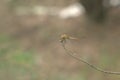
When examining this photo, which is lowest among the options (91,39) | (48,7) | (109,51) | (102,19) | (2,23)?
(109,51)

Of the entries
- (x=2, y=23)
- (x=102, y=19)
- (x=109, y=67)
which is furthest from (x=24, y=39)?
(x=109, y=67)

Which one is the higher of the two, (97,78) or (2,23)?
(2,23)

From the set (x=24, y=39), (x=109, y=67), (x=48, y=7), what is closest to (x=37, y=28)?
(x=24, y=39)

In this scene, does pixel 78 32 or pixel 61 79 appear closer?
pixel 61 79

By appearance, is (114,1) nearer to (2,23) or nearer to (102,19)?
(102,19)

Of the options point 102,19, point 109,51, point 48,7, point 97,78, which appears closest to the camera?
point 97,78

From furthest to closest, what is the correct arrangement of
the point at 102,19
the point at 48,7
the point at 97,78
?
the point at 48,7 → the point at 102,19 → the point at 97,78
